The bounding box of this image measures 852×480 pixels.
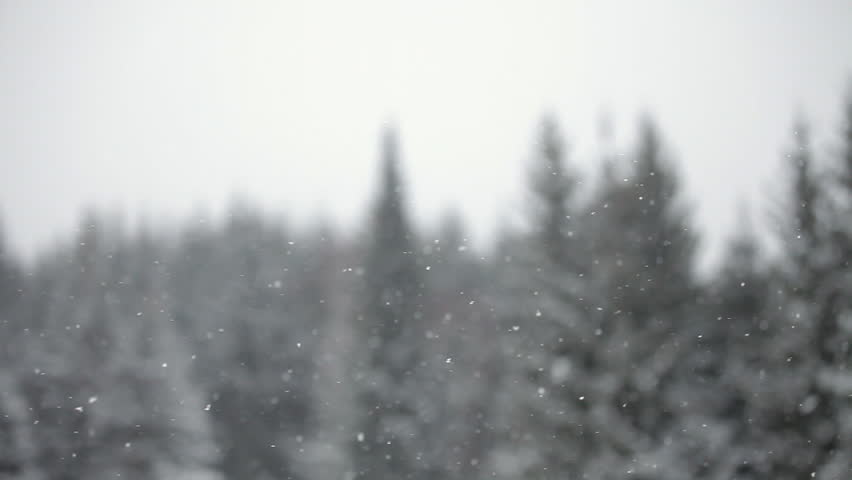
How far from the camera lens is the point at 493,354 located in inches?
890

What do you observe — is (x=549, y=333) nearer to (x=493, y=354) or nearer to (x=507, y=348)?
(x=507, y=348)

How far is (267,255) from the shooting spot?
38281 millimetres

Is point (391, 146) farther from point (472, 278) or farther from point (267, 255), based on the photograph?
point (472, 278)

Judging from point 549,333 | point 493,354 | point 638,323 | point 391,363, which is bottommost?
point 638,323

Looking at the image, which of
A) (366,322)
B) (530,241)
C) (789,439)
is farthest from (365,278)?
(789,439)

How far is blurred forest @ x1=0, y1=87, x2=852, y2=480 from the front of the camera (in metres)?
12.7

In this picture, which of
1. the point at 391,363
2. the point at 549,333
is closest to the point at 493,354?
the point at 391,363

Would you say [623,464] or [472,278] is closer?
[623,464]

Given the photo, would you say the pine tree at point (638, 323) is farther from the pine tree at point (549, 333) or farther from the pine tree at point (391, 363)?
the pine tree at point (391, 363)

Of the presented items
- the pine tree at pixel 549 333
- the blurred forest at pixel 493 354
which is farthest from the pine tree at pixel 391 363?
the pine tree at pixel 549 333

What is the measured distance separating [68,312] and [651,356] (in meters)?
24.2

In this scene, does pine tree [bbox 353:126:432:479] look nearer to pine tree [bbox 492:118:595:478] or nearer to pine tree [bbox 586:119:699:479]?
pine tree [bbox 492:118:595:478]

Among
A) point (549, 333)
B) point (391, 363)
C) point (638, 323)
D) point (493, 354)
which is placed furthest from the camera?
point (493, 354)

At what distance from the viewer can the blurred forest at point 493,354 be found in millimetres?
12672
